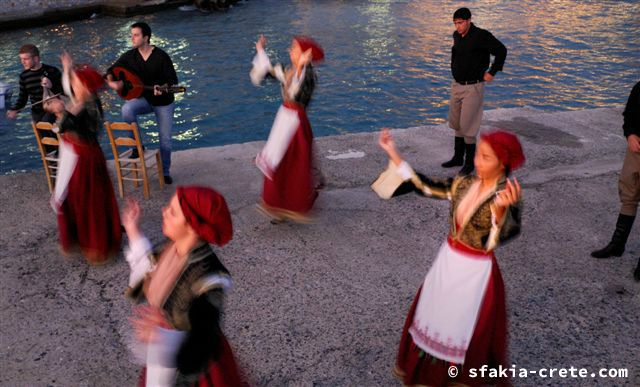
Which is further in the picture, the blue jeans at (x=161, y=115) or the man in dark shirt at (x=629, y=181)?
the blue jeans at (x=161, y=115)

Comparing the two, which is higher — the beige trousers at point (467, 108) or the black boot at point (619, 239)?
the beige trousers at point (467, 108)

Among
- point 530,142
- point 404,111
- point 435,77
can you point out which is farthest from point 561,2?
point 530,142

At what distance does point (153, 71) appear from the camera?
22.2ft

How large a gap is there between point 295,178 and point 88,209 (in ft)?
6.34

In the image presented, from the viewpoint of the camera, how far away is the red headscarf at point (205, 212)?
2.78 m

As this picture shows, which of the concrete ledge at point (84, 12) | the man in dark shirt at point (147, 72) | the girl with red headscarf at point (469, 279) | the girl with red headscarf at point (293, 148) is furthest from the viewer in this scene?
the concrete ledge at point (84, 12)

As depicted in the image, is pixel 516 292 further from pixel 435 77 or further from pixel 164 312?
pixel 435 77

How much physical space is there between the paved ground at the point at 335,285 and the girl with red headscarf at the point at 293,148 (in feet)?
1.05

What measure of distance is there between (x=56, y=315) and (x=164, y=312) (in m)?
2.30

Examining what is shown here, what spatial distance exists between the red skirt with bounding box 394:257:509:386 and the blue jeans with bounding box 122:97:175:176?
4312mm

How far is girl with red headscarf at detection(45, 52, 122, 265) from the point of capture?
5273 mm

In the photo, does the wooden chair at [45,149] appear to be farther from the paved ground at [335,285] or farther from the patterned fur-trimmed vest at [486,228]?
the patterned fur-trimmed vest at [486,228]

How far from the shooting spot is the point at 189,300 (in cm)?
284

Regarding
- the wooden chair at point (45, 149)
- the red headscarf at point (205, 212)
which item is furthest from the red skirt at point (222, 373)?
the wooden chair at point (45, 149)
